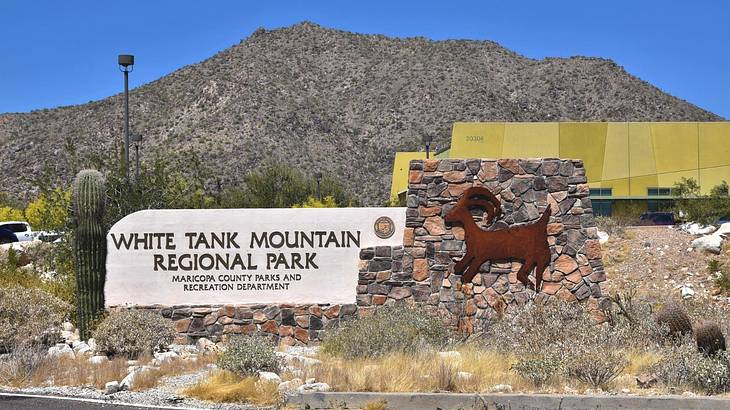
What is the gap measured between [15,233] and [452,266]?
116 ft

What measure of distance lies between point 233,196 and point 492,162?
37.0 meters

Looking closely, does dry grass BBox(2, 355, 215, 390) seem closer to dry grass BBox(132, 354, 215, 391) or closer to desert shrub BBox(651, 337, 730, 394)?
dry grass BBox(132, 354, 215, 391)

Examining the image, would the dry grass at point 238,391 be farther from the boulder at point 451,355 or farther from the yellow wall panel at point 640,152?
the yellow wall panel at point 640,152

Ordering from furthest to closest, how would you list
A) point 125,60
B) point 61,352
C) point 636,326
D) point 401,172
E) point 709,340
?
point 401,172
point 125,60
point 636,326
point 61,352
point 709,340

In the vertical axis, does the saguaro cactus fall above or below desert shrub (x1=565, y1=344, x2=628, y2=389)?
above

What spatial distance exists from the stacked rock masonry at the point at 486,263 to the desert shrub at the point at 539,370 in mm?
5780

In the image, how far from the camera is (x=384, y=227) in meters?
19.0

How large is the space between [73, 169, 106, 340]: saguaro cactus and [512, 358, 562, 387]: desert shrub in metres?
9.23

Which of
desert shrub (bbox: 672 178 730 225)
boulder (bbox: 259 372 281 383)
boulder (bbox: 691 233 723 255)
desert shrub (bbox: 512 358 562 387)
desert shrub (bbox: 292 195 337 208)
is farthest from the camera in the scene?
desert shrub (bbox: 292 195 337 208)

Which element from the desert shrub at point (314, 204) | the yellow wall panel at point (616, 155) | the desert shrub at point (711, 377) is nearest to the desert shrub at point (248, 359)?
the desert shrub at point (711, 377)

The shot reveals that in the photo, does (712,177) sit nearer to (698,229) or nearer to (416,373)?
(698,229)

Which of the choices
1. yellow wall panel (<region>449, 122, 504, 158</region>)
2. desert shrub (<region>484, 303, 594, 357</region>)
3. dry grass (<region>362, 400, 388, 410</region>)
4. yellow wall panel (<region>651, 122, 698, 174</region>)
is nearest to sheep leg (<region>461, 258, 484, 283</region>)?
desert shrub (<region>484, 303, 594, 357</region>)

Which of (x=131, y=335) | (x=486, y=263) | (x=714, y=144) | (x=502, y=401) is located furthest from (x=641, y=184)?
(x=502, y=401)

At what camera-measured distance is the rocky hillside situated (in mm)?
87062
